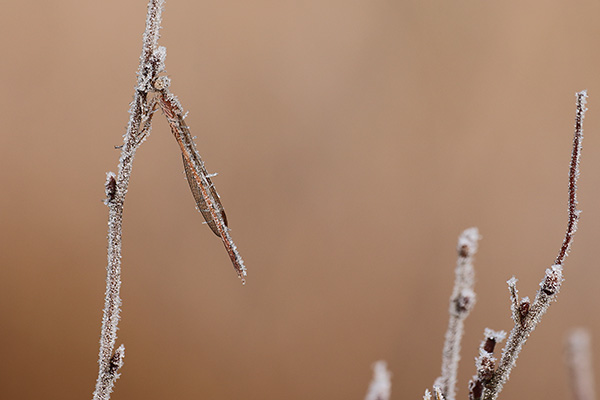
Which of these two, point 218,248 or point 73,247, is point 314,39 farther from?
point 73,247

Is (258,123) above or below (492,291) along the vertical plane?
above

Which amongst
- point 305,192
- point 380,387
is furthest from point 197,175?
point 305,192

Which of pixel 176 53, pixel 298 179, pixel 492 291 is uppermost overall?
pixel 176 53

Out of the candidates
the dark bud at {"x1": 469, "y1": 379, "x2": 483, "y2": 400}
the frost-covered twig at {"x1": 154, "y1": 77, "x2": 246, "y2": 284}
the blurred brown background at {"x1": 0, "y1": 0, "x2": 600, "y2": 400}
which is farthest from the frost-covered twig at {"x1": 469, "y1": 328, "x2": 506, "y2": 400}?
the blurred brown background at {"x1": 0, "y1": 0, "x2": 600, "y2": 400}

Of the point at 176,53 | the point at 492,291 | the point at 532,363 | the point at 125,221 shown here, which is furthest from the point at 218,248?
the point at 532,363

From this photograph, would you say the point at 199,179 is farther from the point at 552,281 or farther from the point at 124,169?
the point at 552,281

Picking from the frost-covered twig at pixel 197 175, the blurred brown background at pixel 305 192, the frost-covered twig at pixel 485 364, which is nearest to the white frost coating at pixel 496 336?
A: the frost-covered twig at pixel 485 364
